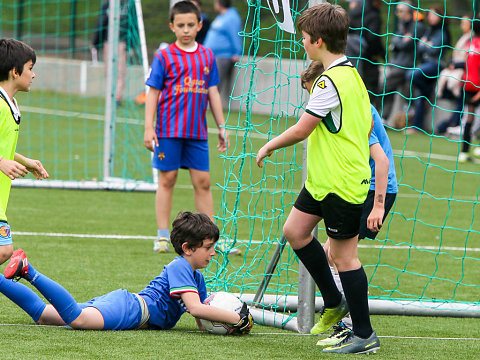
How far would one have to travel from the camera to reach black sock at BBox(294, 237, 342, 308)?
166 inches

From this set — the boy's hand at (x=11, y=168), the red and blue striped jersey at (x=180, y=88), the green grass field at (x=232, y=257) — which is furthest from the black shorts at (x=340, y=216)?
the red and blue striped jersey at (x=180, y=88)

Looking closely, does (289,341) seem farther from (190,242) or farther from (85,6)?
(85,6)

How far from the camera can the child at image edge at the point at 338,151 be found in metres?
3.90

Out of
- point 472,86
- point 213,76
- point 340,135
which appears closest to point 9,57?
point 340,135

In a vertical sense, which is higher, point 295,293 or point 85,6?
point 85,6

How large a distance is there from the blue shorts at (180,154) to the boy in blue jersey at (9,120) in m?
2.23

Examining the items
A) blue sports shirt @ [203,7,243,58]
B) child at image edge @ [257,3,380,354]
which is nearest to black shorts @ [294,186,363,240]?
child at image edge @ [257,3,380,354]

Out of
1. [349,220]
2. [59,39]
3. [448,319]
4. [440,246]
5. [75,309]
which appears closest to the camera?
[349,220]

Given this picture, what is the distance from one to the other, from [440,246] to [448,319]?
7.35ft

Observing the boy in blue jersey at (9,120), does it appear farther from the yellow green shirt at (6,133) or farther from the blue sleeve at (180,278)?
the blue sleeve at (180,278)

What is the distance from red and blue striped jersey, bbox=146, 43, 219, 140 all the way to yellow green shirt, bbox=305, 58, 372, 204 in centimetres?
271

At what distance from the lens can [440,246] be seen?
23.9 ft

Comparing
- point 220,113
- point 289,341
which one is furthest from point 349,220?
point 220,113

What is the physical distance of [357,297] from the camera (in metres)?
3.99
